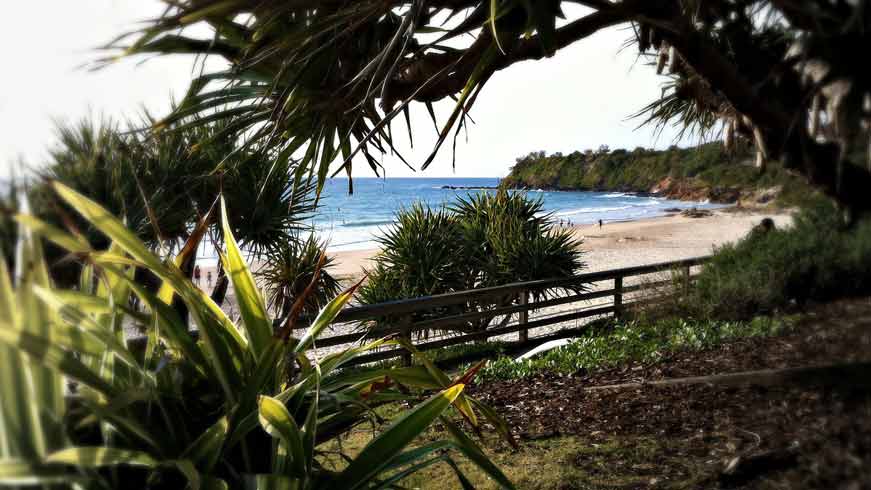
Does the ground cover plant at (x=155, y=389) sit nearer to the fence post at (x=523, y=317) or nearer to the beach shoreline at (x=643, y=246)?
the fence post at (x=523, y=317)

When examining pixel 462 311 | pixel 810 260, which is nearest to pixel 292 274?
pixel 462 311

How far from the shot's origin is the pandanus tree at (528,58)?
1197 mm

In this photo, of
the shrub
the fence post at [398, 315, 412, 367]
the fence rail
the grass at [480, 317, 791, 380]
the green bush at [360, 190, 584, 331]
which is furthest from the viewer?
the green bush at [360, 190, 584, 331]

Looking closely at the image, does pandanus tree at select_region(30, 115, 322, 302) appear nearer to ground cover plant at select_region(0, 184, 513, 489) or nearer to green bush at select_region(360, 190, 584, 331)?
ground cover plant at select_region(0, 184, 513, 489)

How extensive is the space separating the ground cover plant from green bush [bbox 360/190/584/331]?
7.86 m

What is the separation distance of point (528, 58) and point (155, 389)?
84.3 inches

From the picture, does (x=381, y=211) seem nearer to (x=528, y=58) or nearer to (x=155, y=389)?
(x=528, y=58)

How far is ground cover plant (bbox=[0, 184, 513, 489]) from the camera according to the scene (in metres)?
1.12

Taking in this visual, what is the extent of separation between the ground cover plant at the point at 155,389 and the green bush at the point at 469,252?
25.8 ft

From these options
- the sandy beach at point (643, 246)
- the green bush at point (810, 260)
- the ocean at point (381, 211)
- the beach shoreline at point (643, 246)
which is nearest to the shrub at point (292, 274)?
the sandy beach at point (643, 246)

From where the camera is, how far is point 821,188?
4.22 feet

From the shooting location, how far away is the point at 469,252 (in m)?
11.2

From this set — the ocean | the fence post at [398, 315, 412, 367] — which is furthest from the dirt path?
the ocean

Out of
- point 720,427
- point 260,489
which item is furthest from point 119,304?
point 720,427
